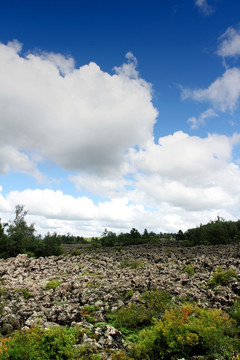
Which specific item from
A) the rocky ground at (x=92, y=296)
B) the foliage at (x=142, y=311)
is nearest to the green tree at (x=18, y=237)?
the rocky ground at (x=92, y=296)

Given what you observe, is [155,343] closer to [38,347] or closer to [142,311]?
[142,311]

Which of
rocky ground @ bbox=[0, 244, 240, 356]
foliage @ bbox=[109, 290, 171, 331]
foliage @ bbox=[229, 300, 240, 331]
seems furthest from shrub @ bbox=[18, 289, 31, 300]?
foliage @ bbox=[229, 300, 240, 331]

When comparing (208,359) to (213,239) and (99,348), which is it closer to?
(99,348)

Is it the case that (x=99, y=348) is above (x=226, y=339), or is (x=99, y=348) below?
below

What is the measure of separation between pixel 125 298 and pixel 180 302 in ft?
12.8

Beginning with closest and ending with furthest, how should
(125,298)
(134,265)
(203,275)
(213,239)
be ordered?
(125,298)
(203,275)
(134,265)
(213,239)

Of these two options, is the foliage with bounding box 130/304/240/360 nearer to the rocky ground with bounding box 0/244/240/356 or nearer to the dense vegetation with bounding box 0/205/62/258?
the rocky ground with bounding box 0/244/240/356

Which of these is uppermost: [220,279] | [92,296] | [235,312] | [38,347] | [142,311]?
[220,279]

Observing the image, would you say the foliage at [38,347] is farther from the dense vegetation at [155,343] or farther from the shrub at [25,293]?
the shrub at [25,293]

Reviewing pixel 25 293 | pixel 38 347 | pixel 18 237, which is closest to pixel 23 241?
pixel 18 237

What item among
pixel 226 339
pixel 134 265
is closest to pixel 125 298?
pixel 226 339

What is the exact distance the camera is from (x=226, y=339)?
359 inches

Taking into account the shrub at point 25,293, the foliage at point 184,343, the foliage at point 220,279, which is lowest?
the shrub at point 25,293

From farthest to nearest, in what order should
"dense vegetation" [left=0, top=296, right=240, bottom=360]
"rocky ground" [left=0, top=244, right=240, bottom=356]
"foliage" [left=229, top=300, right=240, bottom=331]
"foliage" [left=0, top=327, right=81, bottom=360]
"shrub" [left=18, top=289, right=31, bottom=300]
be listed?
"shrub" [left=18, top=289, right=31, bottom=300]
"rocky ground" [left=0, top=244, right=240, bottom=356]
"foliage" [left=229, top=300, right=240, bottom=331]
"dense vegetation" [left=0, top=296, right=240, bottom=360]
"foliage" [left=0, top=327, right=81, bottom=360]
